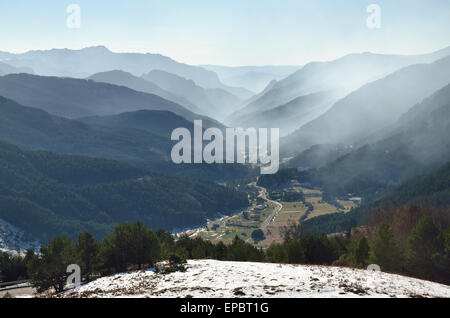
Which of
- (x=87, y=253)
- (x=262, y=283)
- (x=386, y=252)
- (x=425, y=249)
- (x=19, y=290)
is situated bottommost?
(x=19, y=290)

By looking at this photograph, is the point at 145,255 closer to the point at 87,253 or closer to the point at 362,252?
the point at 87,253

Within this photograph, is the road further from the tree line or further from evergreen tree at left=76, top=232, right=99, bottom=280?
evergreen tree at left=76, top=232, right=99, bottom=280

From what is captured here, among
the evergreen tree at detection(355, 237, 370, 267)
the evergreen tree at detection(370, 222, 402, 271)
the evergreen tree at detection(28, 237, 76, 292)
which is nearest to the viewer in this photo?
the evergreen tree at detection(28, 237, 76, 292)

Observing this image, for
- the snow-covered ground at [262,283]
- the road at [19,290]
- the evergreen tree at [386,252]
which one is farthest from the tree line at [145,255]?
the snow-covered ground at [262,283]

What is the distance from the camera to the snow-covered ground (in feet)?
154

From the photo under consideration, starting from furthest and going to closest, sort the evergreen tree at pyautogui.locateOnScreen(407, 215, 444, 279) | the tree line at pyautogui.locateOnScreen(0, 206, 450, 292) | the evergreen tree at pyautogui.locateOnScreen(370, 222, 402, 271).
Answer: the evergreen tree at pyautogui.locateOnScreen(370, 222, 402, 271), the evergreen tree at pyautogui.locateOnScreen(407, 215, 444, 279), the tree line at pyautogui.locateOnScreen(0, 206, 450, 292)

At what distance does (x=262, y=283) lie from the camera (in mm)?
51312

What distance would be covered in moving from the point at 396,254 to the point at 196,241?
5366 centimetres

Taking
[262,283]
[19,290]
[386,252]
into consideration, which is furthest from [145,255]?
[386,252]

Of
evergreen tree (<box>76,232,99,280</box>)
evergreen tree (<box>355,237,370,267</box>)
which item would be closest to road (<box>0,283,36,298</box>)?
evergreen tree (<box>76,232,99,280</box>)

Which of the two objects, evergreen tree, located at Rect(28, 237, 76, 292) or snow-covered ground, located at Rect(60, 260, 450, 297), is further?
evergreen tree, located at Rect(28, 237, 76, 292)

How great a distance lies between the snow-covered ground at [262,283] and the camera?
4694 cm

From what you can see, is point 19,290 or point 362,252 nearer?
point 19,290
